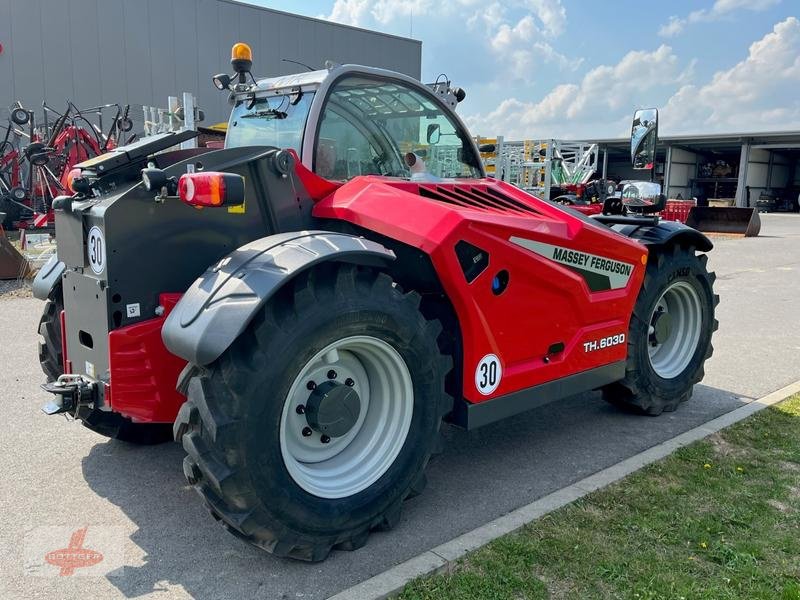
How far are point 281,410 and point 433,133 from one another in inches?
83.6

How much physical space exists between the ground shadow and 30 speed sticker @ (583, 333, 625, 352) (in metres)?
0.65

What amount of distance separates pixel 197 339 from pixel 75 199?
123 cm

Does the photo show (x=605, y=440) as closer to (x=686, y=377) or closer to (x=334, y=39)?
(x=686, y=377)

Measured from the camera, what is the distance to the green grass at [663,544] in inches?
109

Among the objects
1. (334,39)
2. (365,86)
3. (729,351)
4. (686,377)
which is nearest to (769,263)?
(729,351)

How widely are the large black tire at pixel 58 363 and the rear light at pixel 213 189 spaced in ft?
5.38

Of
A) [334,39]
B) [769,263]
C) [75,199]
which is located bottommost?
[769,263]

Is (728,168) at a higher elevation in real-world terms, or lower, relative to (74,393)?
higher

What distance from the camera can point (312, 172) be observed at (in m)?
3.46

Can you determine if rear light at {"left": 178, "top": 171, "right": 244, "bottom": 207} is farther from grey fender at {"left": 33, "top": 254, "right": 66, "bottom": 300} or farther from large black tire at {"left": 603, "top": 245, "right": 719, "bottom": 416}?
large black tire at {"left": 603, "top": 245, "right": 719, "bottom": 416}

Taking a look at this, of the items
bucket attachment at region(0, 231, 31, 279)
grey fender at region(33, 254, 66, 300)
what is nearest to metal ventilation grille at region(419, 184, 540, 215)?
grey fender at region(33, 254, 66, 300)

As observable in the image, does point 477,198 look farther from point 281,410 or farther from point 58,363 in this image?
point 58,363

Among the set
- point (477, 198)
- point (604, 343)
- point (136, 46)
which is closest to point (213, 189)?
point (477, 198)

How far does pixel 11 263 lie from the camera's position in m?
9.99
